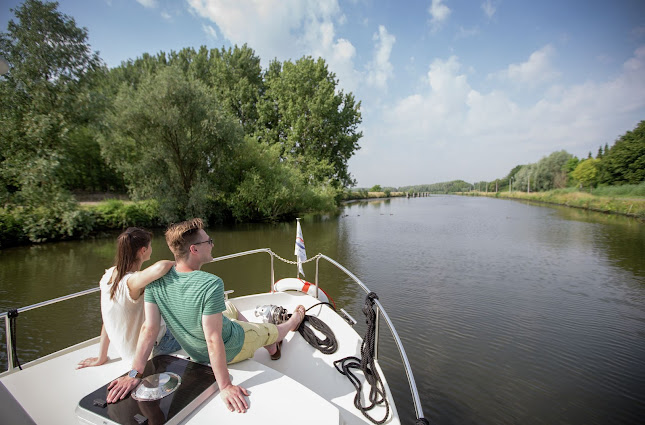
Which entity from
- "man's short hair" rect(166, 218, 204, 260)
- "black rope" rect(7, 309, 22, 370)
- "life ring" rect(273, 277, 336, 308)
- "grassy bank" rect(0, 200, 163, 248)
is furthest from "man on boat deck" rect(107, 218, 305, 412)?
"grassy bank" rect(0, 200, 163, 248)

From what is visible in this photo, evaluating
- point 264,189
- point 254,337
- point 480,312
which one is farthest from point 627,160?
point 254,337

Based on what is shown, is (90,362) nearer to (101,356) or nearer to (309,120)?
(101,356)

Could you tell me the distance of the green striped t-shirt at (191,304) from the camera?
196 centimetres

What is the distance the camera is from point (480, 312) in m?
6.97

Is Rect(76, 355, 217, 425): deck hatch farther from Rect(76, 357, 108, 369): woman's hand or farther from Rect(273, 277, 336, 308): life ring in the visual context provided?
Rect(273, 277, 336, 308): life ring

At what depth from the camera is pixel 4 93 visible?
12633 millimetres

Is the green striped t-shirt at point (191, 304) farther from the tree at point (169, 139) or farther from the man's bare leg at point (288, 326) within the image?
the tree at point (169, 139)

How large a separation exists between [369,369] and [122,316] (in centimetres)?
203

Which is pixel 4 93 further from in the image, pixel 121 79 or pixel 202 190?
pixel 121 79

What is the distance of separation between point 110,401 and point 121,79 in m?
40.2

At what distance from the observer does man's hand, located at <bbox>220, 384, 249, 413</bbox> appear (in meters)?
1.85

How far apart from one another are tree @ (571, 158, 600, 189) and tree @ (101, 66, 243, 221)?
193 ft

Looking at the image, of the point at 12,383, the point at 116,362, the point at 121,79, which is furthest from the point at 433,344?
the point at 121,79

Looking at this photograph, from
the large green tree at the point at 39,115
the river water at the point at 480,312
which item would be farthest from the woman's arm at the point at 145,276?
the large green tree at the point at 39,115
